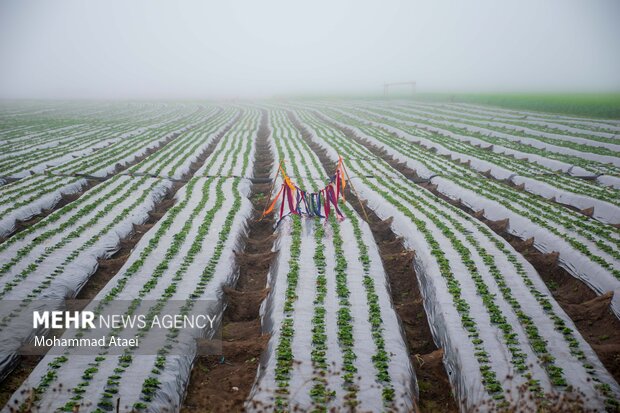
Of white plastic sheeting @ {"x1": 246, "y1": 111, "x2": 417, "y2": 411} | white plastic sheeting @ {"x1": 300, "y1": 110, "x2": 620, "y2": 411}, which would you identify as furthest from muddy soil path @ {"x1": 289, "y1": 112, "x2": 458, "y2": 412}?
white plastic sheeting @ {"x1": 246, "y1": 111, "x2": 417, "y2": 411}

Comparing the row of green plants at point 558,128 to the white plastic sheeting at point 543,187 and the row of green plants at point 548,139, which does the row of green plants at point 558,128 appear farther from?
the white plastic sheeting at point 543,187

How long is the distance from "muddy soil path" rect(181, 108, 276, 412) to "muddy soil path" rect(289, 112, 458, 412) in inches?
115

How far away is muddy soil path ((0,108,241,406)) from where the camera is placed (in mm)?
7012

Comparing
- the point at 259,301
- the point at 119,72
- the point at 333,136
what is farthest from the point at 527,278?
the point at 119,72

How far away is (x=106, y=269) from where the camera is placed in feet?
36.2

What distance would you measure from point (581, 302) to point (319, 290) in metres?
6.01

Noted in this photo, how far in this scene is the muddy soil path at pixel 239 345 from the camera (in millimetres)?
6816

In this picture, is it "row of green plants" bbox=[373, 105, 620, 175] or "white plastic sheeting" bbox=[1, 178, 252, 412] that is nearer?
"white plastic sheeting" bbox=[1, 178, 252, 412]

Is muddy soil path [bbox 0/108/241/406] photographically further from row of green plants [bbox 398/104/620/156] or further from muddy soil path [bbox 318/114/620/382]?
row of green plants [bbox 398/104/620/156]

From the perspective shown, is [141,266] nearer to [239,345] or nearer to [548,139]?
[239,345]

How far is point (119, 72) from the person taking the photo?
181125 mm

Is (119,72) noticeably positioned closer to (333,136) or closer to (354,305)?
(333,136)

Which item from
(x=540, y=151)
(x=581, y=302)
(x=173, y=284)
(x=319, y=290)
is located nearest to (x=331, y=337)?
(x=319, y=290)

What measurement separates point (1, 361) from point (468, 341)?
810 centimetres
